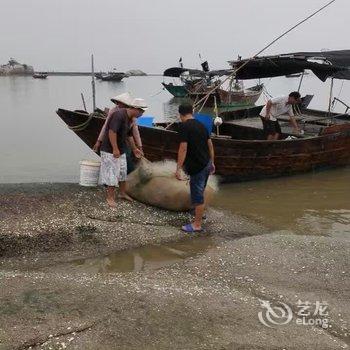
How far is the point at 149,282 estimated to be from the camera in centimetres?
435

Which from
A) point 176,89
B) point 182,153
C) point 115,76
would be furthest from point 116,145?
point 115,76

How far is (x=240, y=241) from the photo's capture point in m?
5.84

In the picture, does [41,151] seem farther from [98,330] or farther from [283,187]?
[98,330]

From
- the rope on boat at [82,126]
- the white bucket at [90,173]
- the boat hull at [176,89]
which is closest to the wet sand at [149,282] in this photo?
the white bucket at [90,173]

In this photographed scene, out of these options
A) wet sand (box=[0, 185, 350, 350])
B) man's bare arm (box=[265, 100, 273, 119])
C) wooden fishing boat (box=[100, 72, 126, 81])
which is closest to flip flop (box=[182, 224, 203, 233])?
wet sand (box=[0, 185, 350, 350])

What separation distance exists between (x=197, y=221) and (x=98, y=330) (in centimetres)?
302

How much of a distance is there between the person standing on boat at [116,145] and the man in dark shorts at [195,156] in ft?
2.83

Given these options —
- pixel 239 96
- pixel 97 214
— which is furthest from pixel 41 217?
pixel 239 96

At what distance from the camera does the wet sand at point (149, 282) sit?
3400mm

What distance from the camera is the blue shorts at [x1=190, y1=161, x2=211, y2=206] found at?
6.00 meters

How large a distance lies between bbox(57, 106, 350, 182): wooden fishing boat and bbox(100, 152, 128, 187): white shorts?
2949 millimetres

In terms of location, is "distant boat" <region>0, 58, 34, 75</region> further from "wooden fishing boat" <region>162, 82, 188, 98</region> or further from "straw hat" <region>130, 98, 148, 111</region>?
"straw hat" <region>130, 98, 148, 111</region>

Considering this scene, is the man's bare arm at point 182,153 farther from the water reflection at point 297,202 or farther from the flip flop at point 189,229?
the water reflection at point 297,202

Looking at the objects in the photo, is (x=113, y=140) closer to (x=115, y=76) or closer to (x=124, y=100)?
(x=124, y=100)
